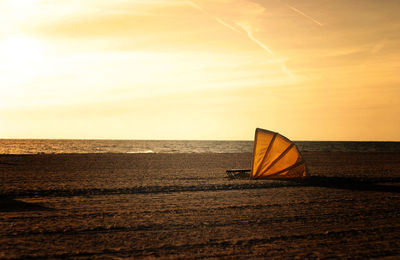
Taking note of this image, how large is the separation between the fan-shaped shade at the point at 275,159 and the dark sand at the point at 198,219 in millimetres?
1454

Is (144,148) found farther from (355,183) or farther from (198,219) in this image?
(198,219)

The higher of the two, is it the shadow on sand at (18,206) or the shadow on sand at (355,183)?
the shadow on sand at (355,183)

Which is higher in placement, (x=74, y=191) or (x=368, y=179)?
(x=368, y=179)

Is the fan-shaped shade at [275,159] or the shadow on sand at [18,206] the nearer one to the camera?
the shadow on sand at [18,206]

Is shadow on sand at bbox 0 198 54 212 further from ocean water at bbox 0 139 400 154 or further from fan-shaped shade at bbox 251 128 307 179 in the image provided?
ocean water at bbox 0 139 400 154

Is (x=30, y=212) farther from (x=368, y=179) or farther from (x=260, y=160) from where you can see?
(x=368, y=179)

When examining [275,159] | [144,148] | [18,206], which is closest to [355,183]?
[275,159]

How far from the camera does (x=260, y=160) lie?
17.7m

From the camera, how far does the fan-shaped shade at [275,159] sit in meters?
17.6

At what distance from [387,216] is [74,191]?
1094 cm

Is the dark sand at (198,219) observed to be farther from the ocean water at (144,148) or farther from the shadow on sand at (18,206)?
the ocean water at (144,148)

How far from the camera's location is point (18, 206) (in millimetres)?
10922

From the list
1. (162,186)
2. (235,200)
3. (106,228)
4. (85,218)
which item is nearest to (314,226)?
(235,200)

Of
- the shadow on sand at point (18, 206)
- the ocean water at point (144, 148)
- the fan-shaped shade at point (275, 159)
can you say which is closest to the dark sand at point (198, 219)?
the shadow on sand at point (18, 206)
